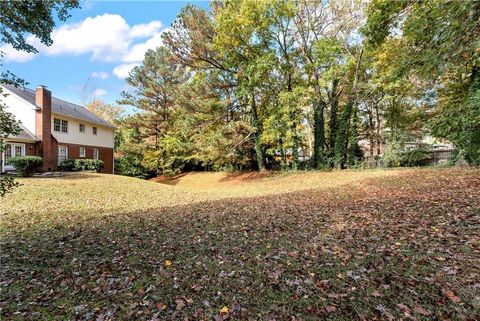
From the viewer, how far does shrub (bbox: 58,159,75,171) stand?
66.2ft

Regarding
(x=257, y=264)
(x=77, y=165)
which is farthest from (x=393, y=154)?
(x=77, y=165)

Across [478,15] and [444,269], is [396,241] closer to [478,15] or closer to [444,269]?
[444,269]

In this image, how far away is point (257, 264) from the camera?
Result: 396 centimetres

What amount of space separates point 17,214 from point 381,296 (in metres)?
9.29

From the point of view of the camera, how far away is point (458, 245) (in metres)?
3.91

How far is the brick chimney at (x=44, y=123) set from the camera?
18391mm

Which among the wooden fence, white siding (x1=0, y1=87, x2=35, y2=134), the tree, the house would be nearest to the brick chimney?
the house

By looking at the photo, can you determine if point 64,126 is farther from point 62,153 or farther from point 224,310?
point 224,310

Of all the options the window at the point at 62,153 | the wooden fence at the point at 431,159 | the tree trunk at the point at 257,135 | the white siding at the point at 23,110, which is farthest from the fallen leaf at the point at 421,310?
the window at the point at 62,153

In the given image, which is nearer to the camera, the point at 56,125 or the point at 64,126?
the point at 56,125

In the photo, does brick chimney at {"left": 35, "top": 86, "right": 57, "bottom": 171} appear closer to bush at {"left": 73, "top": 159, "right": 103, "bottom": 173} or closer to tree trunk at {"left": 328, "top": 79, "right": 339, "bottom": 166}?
bush at {"left": 73, "top": 159, "right": 103, "bottom": 173}

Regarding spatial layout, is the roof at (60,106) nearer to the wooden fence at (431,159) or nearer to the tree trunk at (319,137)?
the tree trunk at (319,137)

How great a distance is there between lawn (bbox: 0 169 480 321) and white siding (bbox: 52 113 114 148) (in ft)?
53.0

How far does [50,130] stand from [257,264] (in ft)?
68.9
